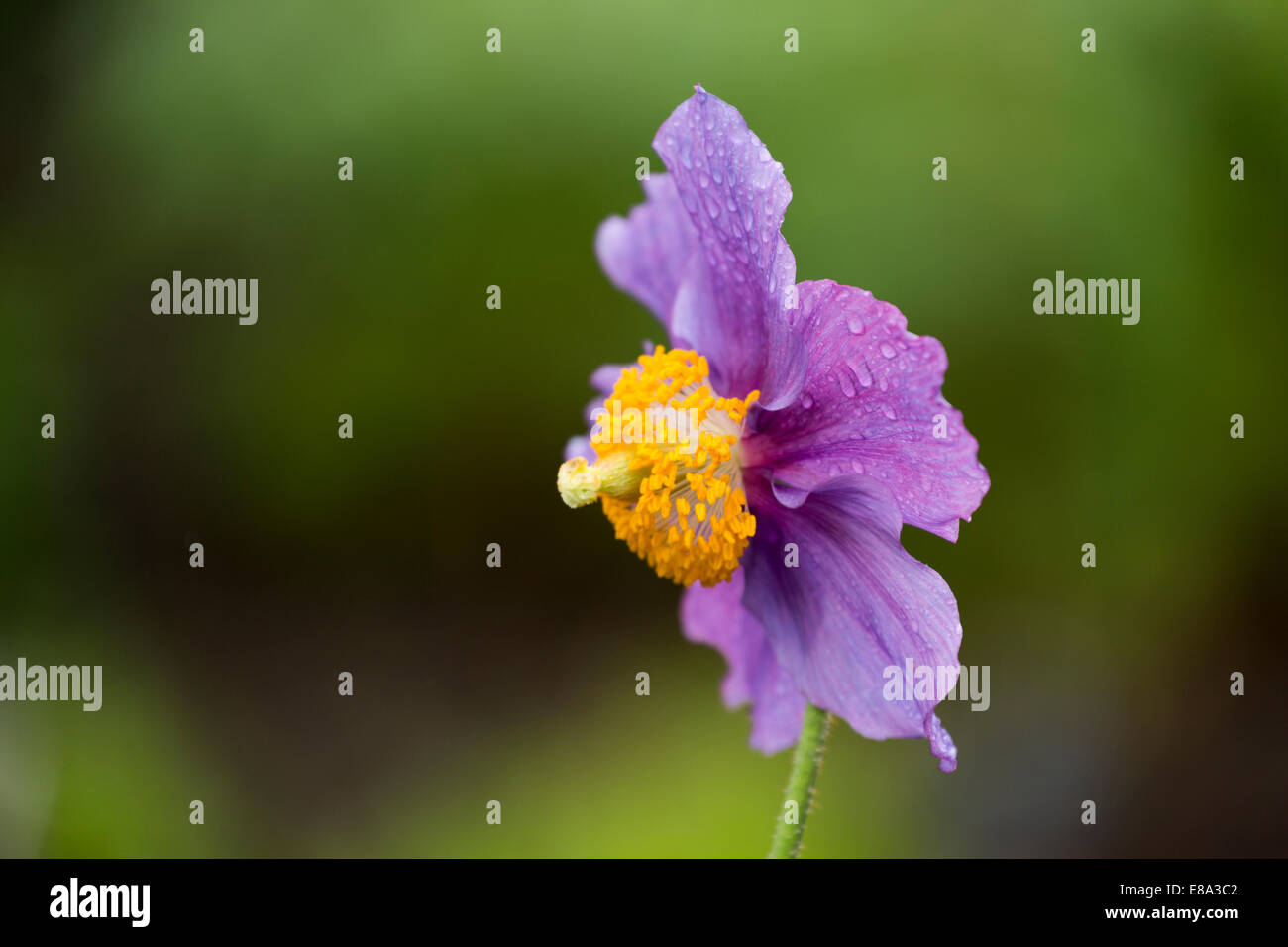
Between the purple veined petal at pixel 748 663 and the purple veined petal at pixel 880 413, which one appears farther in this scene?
the purple veined petal at pixel 748 663

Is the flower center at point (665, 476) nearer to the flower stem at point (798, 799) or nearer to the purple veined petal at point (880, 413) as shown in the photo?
the purple veined petal at point (880, 413)

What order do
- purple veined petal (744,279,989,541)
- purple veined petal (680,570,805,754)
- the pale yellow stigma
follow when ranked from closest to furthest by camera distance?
1. purple veined petal (744,279,989,541)
2. the pale yellow stigma
3. purple veined petal (680,570,805,754)

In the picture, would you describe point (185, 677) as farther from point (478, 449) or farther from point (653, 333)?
point (653, 333)

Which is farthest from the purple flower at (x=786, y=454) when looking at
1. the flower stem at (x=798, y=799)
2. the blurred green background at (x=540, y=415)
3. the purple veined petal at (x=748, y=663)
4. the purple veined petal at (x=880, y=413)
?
the blurred green background at (x=540, y=415)

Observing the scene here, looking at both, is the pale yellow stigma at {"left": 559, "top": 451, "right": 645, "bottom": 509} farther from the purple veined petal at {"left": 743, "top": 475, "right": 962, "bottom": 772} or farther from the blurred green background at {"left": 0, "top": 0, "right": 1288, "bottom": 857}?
the blurred green background at {"left": 0, "top": 0, "right": 1288, "bottom": 857}

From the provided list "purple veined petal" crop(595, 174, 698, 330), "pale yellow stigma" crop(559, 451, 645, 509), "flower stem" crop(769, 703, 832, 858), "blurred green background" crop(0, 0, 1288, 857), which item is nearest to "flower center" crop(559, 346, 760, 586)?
"pale yellow stigma" crop(559, 451, 645, 509)

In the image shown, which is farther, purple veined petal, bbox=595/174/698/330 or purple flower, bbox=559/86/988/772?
purple veined petal, bbox=595/174/698/330

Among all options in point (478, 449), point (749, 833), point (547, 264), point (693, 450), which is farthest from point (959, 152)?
point (693, 450)
